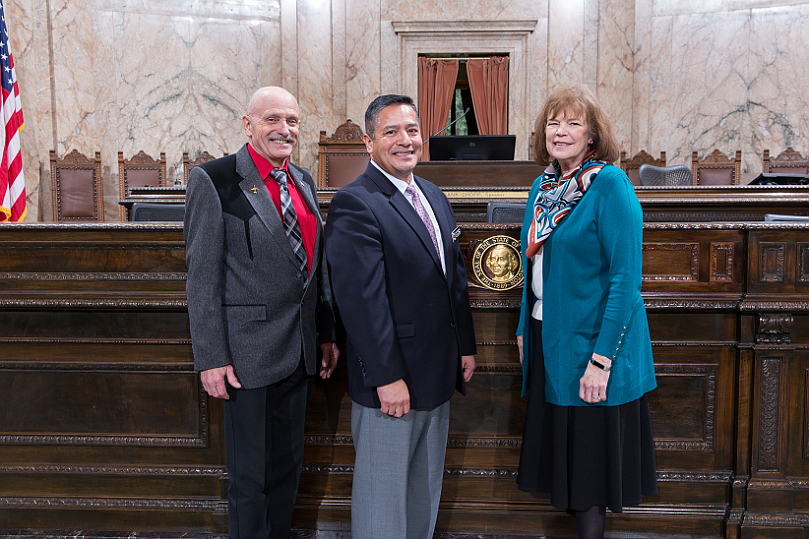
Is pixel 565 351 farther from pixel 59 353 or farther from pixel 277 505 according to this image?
pixel 59 353

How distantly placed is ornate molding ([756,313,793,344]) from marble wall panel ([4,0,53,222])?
7.95 meters

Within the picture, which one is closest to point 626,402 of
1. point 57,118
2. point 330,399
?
point 330,399

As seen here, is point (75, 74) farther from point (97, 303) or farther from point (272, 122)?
point (272, 122)

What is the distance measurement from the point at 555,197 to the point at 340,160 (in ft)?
15.6

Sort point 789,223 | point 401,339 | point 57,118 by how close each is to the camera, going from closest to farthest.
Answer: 1. point 401,339
2. point 789,223
3. point 57,118

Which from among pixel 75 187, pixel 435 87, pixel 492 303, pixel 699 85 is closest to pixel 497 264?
pixel 492 303

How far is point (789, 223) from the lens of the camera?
201 centimetres

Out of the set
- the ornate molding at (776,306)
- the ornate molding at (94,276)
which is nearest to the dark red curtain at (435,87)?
the ornate molding at (94,276)

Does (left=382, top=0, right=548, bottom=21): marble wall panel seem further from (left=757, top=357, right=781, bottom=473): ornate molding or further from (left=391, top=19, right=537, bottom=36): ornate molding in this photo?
(left=757, top=357, right=781, bottom=473): ornate molding

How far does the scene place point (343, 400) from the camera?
7.39 ft

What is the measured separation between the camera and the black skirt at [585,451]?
1.63m

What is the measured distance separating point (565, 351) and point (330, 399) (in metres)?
1.05

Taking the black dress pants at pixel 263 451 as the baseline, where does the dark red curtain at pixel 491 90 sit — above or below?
above

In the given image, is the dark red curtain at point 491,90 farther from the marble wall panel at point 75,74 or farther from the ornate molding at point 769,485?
the ornate molding at point 769,485
